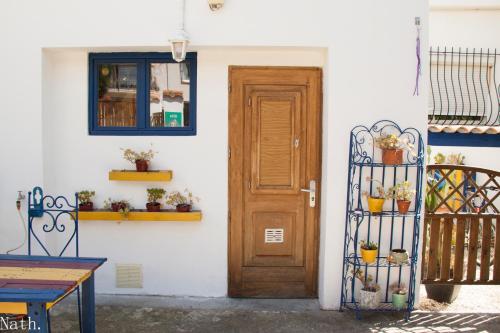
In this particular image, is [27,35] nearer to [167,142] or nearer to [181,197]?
[167,142]

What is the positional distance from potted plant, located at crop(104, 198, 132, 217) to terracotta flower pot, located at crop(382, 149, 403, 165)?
2633 mm

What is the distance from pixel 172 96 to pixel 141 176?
910 mm

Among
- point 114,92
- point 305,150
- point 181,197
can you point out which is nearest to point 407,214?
point 305,150

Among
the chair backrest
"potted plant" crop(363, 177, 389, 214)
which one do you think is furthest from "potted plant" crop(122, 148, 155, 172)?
"potted plant" crop(363, 177, 389, 214)

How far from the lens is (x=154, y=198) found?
17.1 feet

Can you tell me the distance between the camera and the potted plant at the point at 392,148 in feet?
15.7

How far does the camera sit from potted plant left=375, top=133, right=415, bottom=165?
15.7 feet

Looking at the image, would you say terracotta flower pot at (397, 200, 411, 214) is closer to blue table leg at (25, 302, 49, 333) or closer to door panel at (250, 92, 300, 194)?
door panel at (250, 92, 300, 194)

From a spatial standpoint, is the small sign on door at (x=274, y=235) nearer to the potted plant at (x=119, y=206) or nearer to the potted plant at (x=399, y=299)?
the potted plant at (x=399, y=299)

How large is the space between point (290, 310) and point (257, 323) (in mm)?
470

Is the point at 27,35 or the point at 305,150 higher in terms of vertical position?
the point at 27,35

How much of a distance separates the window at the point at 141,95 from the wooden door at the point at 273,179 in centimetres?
50

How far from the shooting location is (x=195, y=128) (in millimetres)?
5266

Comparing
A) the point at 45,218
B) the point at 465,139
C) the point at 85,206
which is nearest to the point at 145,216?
the point at 85,206
